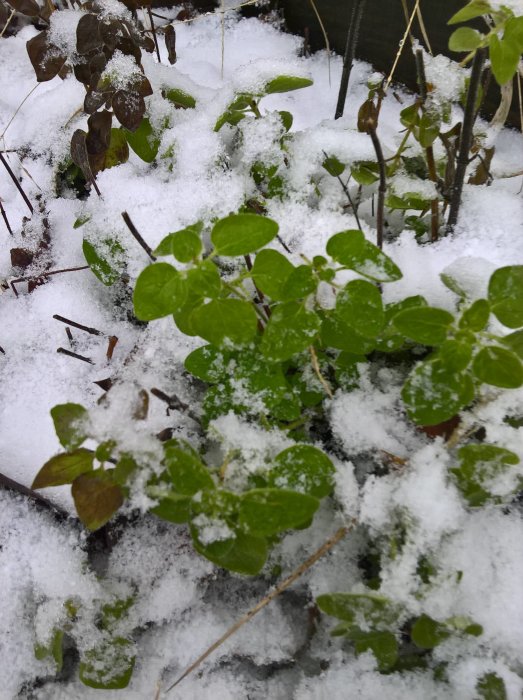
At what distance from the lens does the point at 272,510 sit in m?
0.61

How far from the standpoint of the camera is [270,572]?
2.68 feet

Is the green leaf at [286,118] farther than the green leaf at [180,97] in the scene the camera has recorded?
No

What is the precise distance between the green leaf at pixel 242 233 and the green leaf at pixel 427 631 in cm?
50

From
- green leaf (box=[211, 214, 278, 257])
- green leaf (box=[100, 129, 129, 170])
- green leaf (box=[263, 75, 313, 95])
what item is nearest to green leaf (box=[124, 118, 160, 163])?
green leaf (box=[100, 129, 129, 170])

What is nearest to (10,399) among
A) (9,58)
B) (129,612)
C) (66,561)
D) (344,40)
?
(66,561)

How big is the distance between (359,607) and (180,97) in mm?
969

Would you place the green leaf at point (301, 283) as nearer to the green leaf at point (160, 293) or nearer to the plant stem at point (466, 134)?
the green leaf at point (160, 293)

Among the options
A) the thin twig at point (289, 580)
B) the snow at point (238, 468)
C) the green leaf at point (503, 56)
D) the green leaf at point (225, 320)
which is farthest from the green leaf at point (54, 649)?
the green leaf at point (503, 56)

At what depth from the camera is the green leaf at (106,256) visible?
3.13 feet

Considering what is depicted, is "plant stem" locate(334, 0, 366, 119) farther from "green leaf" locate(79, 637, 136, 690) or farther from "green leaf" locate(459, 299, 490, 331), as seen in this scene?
"green leaf" locate(79, 637, 136, 690)

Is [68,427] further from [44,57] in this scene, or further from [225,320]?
[44,57]

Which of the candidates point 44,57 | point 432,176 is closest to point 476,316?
point 432,176

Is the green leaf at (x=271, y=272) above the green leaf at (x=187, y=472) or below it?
above

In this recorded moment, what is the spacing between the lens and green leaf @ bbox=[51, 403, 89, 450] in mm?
660
